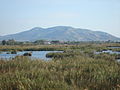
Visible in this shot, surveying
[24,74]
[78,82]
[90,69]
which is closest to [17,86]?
[24,74]

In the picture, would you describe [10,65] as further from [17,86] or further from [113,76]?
[113,76]

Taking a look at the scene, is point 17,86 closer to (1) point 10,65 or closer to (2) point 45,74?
(2) point 45,74

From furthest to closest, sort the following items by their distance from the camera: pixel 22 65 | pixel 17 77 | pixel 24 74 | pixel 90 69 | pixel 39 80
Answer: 1. pixel 22 65
2. pixel 90 69
3. pixel 24 74
4. pixel 17 77
5. pixel 39 80

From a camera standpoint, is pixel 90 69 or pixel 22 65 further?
pixel 22 65

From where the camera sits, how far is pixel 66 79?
10211mm

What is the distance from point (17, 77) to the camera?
9.86 m

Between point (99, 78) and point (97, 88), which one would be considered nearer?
point (97, 88)

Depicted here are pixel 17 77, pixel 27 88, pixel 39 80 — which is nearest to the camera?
pixel 27 88

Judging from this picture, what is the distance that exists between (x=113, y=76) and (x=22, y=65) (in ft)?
19.4

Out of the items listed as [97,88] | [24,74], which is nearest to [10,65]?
[24,74]

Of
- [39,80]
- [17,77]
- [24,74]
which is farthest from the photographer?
[24,74]

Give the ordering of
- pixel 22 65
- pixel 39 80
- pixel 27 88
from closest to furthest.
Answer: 1. pixel 27 88
2. pixel 39 80
3. pixel 22 65

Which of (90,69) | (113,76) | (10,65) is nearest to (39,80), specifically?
(113,76)

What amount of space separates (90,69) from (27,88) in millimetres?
5033
